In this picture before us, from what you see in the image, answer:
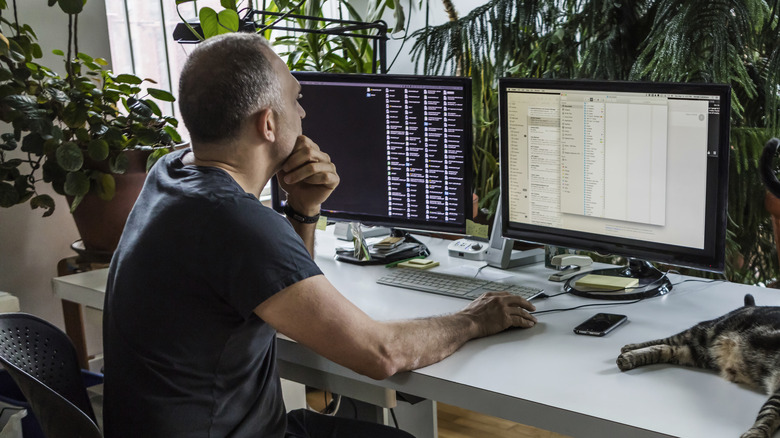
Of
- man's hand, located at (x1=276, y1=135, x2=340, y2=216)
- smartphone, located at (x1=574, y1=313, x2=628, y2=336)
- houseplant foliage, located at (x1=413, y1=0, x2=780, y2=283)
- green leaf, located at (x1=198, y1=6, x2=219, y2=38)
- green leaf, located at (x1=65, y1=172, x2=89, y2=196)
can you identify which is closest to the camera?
smartphone, located at (x1=574, y1=313, x2=628, y2=336)

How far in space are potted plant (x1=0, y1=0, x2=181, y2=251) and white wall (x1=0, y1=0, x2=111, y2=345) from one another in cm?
22

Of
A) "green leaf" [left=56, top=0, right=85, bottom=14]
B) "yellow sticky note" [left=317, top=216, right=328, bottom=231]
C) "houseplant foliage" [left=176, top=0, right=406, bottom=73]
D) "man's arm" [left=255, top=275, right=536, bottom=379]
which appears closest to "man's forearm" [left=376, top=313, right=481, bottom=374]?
"man's arm" [left=255, top=275, right=536, bottom=379]

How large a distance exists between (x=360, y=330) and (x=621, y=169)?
0.71 m

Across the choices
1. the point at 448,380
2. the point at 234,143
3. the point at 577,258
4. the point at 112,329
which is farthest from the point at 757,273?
the point at 112,329

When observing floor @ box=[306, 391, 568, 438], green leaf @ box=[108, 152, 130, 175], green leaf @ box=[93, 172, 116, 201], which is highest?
green leaf @ box=[108, 152, 130, 175]

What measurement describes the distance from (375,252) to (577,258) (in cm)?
54

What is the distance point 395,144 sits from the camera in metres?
1.98

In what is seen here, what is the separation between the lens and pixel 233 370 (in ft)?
4.28

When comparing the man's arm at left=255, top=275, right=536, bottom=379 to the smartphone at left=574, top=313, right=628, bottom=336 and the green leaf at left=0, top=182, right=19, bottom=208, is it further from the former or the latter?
the green leaf at left=0, top=182, right=19, bottom=208

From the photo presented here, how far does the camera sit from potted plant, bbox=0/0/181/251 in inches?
85.7

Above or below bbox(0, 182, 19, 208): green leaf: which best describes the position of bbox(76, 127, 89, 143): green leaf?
above

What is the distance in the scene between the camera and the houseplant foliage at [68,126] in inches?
85.6

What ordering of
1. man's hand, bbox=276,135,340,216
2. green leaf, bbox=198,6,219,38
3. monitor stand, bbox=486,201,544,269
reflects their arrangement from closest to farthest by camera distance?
man's hand, bbox=276,135,340,216
monitor stand, bbox=486,201,544,269
green leaf, bbox=198,6,219,38

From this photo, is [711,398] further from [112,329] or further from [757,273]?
[757,273]
